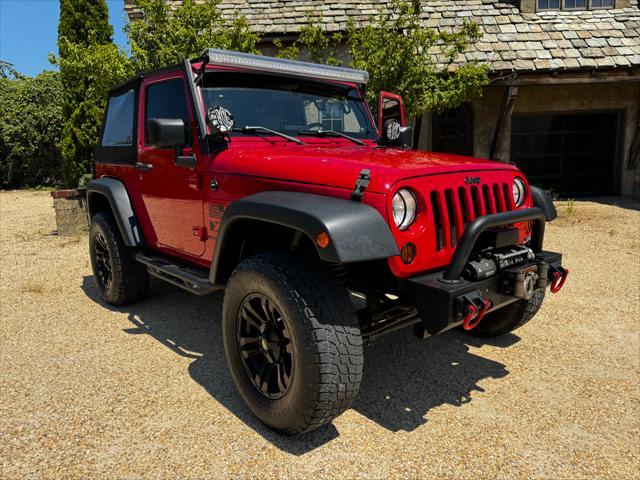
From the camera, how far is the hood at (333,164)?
2.35 metres

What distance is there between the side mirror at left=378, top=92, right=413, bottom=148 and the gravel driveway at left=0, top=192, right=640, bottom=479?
1527mm

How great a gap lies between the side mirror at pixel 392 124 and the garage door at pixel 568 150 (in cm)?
845

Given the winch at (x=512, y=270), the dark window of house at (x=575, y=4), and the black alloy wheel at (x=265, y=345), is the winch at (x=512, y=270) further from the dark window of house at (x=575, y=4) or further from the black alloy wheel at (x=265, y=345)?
the dark window of house at (x=575, y=4)

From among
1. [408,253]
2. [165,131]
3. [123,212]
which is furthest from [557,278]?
[123,212]

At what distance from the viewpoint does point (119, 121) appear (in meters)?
4.41

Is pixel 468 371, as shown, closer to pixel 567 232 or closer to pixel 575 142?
pixel 567 232

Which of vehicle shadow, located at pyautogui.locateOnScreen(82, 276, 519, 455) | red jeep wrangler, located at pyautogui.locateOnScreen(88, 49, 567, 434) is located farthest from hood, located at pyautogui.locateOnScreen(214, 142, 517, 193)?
vehicle shadow, located at pyautogui.locateOnScreen(82, 276, 519, 455)

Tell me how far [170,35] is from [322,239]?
19.0 feet

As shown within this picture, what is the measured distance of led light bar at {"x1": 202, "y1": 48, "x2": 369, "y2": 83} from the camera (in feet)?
10.1

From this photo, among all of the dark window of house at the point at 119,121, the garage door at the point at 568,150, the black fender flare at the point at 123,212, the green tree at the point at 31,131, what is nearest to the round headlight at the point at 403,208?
the black fender flare at the point at 123,212

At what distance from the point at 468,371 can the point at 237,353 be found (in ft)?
5.09

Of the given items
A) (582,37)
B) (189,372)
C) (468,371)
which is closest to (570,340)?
(468,371)

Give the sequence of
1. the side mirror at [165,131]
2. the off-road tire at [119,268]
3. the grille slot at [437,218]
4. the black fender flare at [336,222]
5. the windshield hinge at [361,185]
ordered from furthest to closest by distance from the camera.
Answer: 1. the off-road tire at [119,268]
2. the side mirror at [165,131]
3. the grille slot at [437,218]
4. the windshield hinge at [361,185]
5. the black fender flare at [336,222]

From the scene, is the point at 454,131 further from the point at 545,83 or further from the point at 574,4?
the point at 574,4
